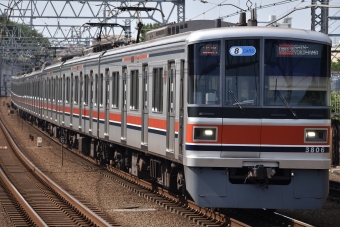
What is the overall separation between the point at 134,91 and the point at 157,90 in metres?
1.82

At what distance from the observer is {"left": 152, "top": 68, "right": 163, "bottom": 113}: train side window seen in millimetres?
13266

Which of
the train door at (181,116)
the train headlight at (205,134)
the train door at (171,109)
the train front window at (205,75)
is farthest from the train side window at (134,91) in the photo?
the train headlight at (205,134)

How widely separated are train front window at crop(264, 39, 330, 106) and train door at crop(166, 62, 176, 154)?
6.24ft

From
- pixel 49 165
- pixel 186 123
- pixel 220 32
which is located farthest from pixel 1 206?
pixel 49 165

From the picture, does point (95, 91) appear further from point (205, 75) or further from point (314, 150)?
point (314, 150)

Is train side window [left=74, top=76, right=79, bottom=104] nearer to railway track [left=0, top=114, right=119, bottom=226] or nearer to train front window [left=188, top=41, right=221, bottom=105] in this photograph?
railway track [left=0, top=114, right=119, bottom=226]

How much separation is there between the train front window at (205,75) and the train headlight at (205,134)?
1.18 ft

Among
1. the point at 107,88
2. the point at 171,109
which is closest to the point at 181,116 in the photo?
the point at 171,109

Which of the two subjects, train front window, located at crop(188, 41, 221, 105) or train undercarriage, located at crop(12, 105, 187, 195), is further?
train undercarriage, located at crop(12, 105, 187, 195)

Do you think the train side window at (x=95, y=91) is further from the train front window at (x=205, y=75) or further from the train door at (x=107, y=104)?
the train front window at (x=205, y=75)

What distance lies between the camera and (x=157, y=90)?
44.4 ft

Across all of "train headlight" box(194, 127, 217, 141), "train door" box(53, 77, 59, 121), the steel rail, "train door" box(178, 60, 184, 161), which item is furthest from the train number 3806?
"train door" box(53, 77, 59, 121)

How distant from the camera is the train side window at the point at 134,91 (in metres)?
15.1

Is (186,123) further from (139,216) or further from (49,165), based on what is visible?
(49,165)
